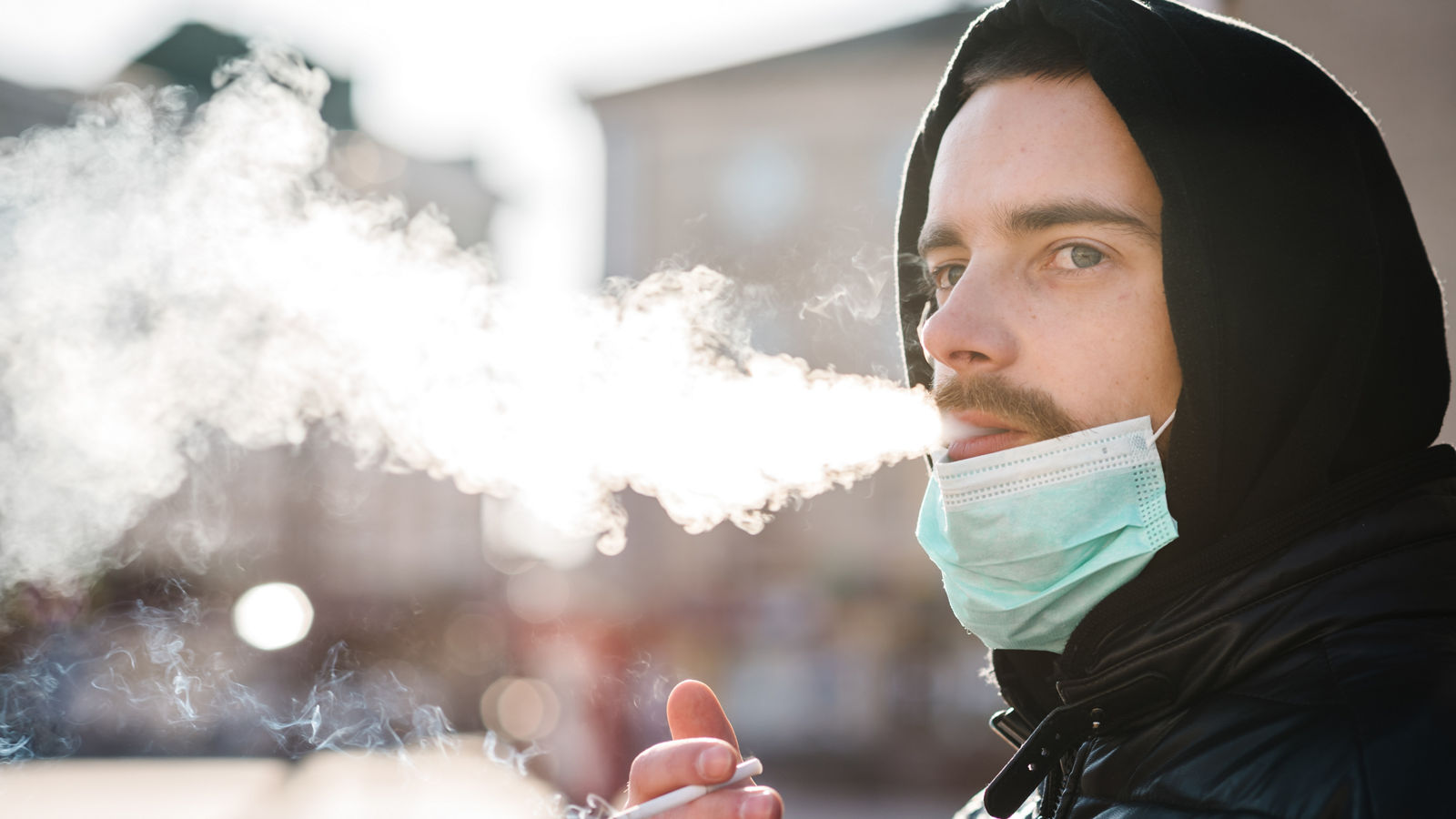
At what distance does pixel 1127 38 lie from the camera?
1994mm

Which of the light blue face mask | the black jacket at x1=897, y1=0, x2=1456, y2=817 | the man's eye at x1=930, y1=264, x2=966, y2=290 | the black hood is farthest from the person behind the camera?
the man's eye at x1=930, y1=264, x2=966, y2=290

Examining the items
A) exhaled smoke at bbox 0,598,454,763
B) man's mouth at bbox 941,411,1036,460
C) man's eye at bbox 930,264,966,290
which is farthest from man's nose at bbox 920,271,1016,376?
exhaled smoke at bbox 0,598,454,763

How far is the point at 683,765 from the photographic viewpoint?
1704mm

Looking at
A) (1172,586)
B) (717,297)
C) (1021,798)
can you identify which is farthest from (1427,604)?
(717,297)

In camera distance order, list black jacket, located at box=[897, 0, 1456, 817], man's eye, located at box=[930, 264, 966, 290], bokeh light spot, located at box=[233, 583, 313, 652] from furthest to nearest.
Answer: bokeh light spot, located at box=[233, 583, 313, 652] → man's eye, located at box=[930, 264, 966, 290] → black jacket, located at box=[897, 0, 1456, 817]

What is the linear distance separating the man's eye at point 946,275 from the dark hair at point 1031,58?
18.7 inches

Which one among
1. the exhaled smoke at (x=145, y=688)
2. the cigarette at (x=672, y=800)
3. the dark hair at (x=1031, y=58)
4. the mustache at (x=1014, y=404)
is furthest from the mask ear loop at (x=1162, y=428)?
the exhaled smoke at (x=145, y=688)

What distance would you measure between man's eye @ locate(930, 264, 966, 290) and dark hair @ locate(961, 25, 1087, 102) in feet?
1.56

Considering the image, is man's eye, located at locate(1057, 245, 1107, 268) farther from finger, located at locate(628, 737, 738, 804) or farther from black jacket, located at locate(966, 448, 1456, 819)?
finger, located at locate(628, 737, 738, 804)

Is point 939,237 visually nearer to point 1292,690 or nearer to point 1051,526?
point 1051,526

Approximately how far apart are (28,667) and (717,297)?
3.26 metres

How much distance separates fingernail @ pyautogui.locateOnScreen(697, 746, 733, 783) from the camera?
1679 millimetres

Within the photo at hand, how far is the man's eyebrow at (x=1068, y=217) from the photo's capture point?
196cm

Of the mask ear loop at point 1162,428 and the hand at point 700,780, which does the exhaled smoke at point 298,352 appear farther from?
the hand at point 700,780
